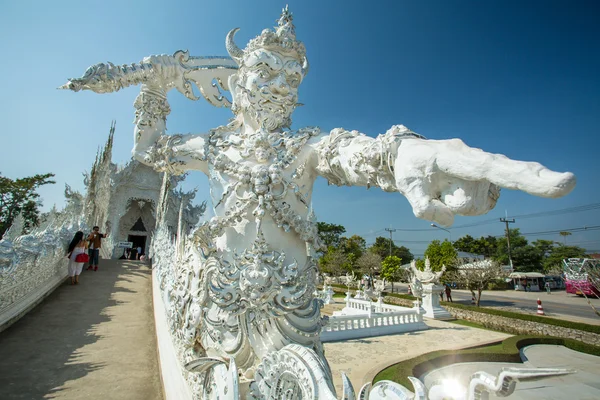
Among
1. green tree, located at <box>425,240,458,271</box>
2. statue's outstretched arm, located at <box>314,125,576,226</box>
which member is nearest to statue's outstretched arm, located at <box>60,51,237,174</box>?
statue's outstretched arm, located at <box>314,125,576,226</box>

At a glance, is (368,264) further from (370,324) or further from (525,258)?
(525,258)

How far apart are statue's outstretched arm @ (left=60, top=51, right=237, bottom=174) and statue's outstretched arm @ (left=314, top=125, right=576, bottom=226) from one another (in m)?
1.45

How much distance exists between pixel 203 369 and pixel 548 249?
6287 cm

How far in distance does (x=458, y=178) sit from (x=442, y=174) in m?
0.06

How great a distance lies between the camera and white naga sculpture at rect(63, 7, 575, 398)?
129cm

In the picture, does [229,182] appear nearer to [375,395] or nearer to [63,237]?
[375,395]

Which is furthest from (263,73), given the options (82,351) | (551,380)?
(551,380)

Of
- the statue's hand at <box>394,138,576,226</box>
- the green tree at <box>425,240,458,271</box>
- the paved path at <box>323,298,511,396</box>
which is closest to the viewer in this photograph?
the statue's hand at <box>394,138,576,226</box>

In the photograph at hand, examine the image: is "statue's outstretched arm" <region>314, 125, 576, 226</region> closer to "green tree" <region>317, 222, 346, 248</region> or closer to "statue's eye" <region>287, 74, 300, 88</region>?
"statue's eye" <region>287, 74, 300, 88</region>

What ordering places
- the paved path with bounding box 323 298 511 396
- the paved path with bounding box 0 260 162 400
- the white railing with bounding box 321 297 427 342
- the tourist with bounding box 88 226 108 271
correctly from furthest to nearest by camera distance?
the white railing with bounding box 321 297 427 342
the tourist with bounding box 88 226 108 271
the paved path with bounding box 323 298 511 396
the paved path with bounding box 0 260 162 400

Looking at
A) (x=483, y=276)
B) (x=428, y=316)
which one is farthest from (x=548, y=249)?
(x=428, y=316)

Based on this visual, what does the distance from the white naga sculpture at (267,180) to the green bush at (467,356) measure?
5270 mm

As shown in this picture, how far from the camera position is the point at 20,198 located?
24656 millimetres

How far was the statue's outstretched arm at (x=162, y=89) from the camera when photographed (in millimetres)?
2369
